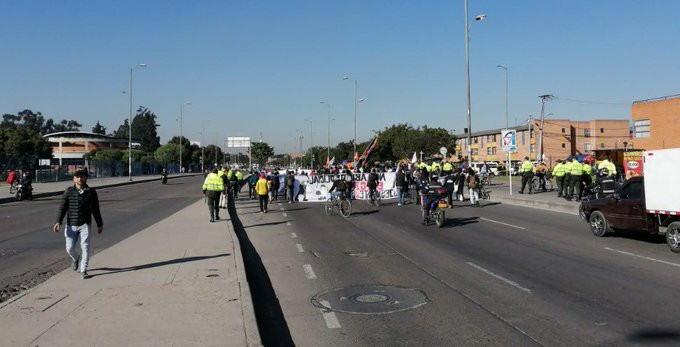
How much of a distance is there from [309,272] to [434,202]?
25.4 feet

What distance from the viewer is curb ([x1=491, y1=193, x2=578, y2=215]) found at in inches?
824

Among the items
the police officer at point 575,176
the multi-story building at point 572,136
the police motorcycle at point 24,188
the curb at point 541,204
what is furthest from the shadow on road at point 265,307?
the multi-story building at point 572,136

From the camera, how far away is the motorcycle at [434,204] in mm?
16453

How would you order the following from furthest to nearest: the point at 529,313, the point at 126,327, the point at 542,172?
the point at 542,172 → the point at 529,313 → the point at 126,327

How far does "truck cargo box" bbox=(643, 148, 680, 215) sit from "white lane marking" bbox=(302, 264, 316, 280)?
7.54 m

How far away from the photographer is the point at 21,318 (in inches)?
253

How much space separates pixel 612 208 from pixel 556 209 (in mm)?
8467

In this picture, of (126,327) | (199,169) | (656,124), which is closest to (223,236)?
(126,327)

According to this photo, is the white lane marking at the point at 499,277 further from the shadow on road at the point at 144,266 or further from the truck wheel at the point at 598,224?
the truck wheel at the point at 598,224

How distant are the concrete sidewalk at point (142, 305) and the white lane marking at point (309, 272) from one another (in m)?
1.13

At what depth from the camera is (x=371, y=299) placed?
303 inches

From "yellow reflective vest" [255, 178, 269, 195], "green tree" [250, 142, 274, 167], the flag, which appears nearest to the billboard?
"green tree" [250, 142, 274, 167]

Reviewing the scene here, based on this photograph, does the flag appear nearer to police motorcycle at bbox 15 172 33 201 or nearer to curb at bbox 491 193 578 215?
curb at bbox 491 193 578 215

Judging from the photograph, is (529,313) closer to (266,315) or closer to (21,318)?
(266,315)
